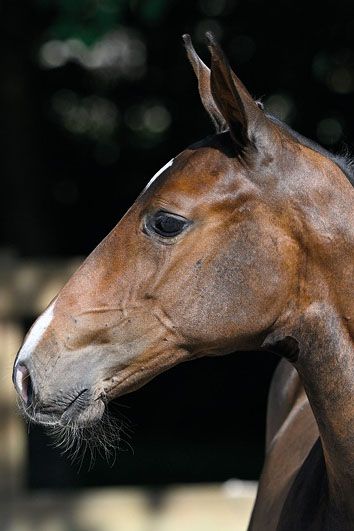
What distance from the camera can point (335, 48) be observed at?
675 cm

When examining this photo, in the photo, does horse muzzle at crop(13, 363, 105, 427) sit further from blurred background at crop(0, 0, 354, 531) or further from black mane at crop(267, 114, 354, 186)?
blurred background at crop(0, 0, 354, 531)

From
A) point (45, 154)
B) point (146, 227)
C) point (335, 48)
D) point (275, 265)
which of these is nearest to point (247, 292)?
point (275, 265)

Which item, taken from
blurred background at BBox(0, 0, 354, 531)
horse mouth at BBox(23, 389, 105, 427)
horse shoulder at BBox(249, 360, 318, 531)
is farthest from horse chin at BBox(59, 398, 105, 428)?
blurred background at BBox(0, 0, 354, 531)

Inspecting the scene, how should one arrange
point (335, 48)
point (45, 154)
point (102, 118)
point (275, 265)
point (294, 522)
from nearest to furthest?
point (275, 265)
point (294, 522)
point (335, 48)
point (45, 154)
point (102, 118)

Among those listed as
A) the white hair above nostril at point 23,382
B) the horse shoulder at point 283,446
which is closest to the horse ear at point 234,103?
the white hair above nostril at point 23,382

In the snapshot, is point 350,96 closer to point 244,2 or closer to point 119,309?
point 244,2

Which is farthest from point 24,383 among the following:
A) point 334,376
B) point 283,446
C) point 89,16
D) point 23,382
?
point 89,16

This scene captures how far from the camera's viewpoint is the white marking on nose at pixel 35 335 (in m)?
2.28

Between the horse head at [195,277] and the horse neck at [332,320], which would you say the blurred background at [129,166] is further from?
the horse neck at [332,320]

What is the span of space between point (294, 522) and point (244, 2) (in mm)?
5007

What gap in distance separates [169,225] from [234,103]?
11.4 inches

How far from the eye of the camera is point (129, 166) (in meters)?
8.68

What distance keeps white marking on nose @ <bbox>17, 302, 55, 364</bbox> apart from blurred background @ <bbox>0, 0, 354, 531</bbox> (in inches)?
107

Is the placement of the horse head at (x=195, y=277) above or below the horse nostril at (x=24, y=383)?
above
